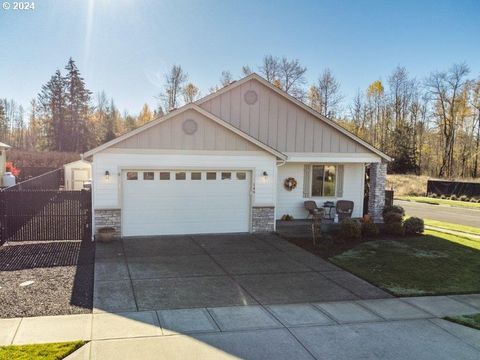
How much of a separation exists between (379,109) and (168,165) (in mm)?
45620

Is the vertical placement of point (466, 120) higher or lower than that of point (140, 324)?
higher

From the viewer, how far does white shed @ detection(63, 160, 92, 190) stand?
85.8 feet

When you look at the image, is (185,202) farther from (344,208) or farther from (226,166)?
(344,208)

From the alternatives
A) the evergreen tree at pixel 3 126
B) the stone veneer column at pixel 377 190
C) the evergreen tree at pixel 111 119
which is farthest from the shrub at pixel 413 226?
the evergreen tree at pixel 3 126

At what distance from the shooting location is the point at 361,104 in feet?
173

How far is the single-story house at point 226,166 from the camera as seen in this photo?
13.2 meters

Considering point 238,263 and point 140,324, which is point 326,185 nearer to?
point 238,263

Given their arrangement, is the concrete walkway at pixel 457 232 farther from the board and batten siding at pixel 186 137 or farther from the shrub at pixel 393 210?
the board and batten siding at pixel 186 137

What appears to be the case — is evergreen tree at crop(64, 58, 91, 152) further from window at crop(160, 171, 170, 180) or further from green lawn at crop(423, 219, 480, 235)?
green lawn at crop(423, 219, 480, 235)

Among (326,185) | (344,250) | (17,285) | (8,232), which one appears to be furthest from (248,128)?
(17,285)

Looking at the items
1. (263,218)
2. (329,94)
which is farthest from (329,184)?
(329,94)

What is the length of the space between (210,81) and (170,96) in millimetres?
6525

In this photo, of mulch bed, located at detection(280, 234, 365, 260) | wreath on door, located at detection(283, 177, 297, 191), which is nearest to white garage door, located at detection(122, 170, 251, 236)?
mulch bed, located at detection(280, 234, 365, 260)

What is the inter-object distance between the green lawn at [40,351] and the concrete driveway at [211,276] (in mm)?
1446
